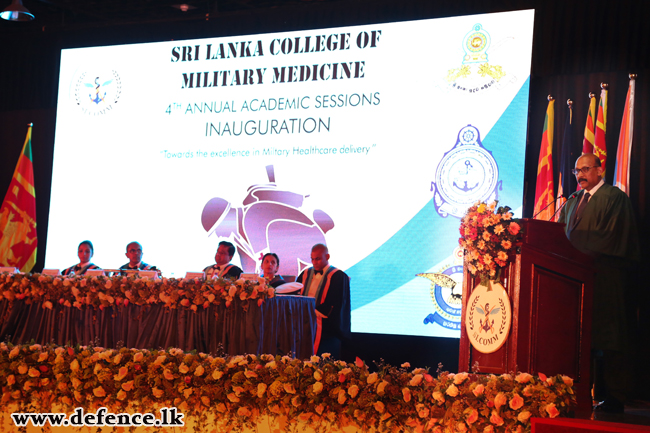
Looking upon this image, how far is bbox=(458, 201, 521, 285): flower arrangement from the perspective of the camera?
116 inches

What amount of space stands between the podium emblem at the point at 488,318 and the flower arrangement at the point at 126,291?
1.85 metres

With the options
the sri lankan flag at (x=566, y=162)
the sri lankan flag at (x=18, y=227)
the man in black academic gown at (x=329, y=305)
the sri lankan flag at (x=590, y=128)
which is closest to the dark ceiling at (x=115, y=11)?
the sri lankan flag at (x=18, y=227)

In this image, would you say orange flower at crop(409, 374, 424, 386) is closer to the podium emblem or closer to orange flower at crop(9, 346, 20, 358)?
the podium emblem

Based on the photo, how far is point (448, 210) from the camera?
19.5ft

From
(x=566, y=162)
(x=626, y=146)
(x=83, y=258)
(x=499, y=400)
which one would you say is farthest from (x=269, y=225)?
(x=499, y=400)

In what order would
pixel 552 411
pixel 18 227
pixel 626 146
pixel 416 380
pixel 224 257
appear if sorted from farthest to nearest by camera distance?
1. pixel 18 227
2. pixel 224 257
3. pixel 626 146
4. pixel 416 380
5. pixel 552 411

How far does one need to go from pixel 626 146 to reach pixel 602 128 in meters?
0.25

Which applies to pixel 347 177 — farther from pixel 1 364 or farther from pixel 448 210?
pixel 1 364

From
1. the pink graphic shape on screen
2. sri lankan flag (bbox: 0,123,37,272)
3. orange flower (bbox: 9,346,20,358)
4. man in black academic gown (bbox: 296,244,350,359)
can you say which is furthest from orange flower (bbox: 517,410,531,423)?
sri lankan flag (bbox: 0,123,37,272)

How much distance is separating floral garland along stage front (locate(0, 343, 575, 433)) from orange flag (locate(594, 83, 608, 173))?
3423mm

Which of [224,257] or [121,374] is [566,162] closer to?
[224,257]

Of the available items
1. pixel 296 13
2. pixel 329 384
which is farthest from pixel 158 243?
pixel 329 384

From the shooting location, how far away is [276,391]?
2664mm

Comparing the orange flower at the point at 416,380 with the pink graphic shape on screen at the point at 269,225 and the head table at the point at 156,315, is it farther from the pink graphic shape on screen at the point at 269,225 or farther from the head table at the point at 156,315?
the pink graphic shape on screen at the point at 269,225
